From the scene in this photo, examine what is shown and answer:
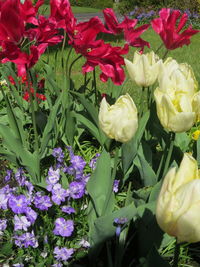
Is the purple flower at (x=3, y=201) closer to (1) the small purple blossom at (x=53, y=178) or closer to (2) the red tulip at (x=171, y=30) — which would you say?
(1) the small purple blossom at (x=53, y=178)

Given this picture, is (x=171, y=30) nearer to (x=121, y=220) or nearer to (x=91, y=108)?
(x=91, y=108)

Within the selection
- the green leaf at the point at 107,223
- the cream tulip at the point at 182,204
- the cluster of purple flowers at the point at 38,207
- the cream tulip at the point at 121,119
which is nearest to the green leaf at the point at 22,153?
the cluster of purple flowers at the point at 38,207

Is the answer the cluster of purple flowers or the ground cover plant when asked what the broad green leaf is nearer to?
the ground cover plant

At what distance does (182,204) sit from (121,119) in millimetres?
445

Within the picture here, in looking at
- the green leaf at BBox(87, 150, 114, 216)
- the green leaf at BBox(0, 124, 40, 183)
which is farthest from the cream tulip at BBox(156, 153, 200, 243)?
the green leaf at BBox(0, 124, 40, 183)

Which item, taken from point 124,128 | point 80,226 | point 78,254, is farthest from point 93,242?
point 124,128

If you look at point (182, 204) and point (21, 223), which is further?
point (21, 223)

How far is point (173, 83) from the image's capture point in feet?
4.40

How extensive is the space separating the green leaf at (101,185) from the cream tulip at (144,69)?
16.3 inches

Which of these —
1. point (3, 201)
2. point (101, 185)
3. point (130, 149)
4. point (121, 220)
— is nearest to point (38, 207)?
point (3, 201)

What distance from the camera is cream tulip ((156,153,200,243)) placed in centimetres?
83

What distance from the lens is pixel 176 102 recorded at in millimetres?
1288

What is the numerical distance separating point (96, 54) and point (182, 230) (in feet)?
3.86

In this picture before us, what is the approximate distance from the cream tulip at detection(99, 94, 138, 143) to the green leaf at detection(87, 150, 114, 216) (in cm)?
26
